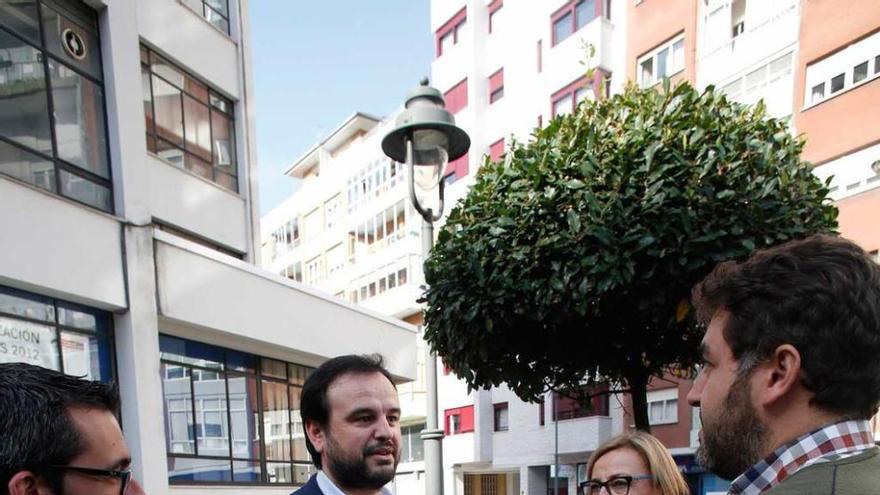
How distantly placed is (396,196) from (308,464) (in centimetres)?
→ 2012

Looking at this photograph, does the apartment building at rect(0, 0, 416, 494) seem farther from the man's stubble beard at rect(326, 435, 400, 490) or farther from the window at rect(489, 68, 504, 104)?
the window at rect(489, 68, 504, 104)

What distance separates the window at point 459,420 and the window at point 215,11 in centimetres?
1848

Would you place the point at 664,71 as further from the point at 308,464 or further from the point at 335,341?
the point at 308,464

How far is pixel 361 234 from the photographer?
37594 mm

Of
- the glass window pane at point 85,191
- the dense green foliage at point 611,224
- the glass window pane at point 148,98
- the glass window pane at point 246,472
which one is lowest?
the dense green foliage at point 611,224

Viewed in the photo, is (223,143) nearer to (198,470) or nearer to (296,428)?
(296,428)

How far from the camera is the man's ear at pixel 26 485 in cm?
163

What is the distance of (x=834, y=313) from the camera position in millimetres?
1502

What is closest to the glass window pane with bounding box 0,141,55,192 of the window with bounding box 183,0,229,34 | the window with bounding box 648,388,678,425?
the window with bounding box 183,0,229,34

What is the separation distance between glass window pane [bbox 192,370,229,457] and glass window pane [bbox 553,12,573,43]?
16647mm

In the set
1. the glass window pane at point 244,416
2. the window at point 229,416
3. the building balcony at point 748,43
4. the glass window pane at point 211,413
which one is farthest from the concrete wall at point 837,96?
the glass window pane at point 211,413

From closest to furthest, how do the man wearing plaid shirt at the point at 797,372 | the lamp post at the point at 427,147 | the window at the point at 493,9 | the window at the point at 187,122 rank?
the man wearing plaid shirt at the point at 797,372
the lamp post at the point at 427,147
the window at the point at 187,122
the window at the point at 493,9

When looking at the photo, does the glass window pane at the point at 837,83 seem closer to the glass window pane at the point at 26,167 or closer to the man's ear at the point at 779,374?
the glass window pane at the point at 26,167

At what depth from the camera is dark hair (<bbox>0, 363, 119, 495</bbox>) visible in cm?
166
